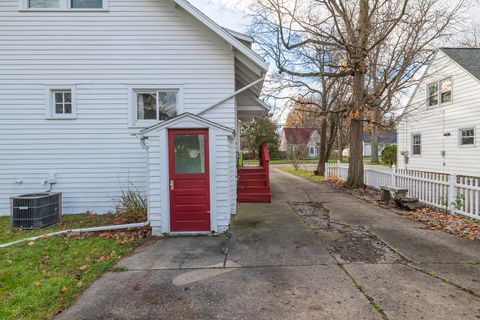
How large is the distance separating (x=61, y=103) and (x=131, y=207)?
145 inches

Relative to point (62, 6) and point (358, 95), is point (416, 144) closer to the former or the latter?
point (358, 95)

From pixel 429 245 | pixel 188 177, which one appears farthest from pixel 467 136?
pixel 188 177

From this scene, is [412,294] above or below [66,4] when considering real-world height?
below

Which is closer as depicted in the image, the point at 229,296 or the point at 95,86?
the point at 229,296

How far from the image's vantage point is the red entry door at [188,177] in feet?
19.5

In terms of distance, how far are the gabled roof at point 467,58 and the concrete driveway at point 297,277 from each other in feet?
42.2

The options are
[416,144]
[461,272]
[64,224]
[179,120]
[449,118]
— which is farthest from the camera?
[416,144]

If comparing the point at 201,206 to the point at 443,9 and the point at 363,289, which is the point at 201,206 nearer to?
the point at 363,289

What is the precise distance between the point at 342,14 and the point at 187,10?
21.5ft

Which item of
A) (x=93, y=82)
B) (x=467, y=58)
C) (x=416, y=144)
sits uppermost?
(x=467, y=58)

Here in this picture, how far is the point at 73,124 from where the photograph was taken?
7.85 meters

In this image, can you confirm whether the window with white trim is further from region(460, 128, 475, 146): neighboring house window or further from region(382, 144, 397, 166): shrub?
region(382, 144, 397, 166): shrub

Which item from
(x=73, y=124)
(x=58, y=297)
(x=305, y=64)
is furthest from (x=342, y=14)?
(x=58, y=297)

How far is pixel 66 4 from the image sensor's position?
25.5 ft
